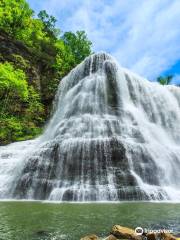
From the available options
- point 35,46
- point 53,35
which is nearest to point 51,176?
point 35,46

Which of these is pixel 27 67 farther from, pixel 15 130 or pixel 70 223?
pixel 70 223

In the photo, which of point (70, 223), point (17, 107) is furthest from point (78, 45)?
point (70, 223)

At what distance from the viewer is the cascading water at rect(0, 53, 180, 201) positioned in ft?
58.9

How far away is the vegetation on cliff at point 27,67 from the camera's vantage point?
128ft

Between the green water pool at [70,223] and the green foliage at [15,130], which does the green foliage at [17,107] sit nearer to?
the green foliage at [15,130]

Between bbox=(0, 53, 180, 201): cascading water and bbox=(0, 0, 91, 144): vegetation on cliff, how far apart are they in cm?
1029

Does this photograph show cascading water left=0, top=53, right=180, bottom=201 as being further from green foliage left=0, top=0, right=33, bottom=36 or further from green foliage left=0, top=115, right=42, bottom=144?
green foliage left=0, top=0, right=33, bottom=36

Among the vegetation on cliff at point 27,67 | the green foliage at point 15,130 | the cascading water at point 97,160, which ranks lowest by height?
the cascading water at point 97,160

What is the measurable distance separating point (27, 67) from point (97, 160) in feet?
98.5

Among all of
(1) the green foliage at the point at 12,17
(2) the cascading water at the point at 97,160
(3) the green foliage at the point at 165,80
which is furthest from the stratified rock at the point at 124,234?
(3) the green foliage at the point at 165,80

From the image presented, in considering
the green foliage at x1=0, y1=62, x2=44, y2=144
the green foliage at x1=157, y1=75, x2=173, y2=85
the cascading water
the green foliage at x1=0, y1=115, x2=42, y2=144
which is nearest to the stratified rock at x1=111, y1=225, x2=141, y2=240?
the cascading water

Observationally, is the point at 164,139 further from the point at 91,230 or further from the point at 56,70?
the point at 56,70

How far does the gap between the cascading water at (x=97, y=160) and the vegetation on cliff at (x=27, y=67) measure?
10292 millimetres

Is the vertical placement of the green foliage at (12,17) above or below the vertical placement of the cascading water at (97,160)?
above
